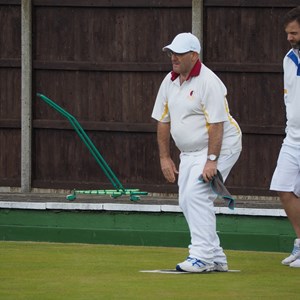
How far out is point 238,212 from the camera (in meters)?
13.5

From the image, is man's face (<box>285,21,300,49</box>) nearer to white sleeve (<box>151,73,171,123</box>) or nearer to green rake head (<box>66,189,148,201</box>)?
white sleeve (<box>151,73,171,123</box>)

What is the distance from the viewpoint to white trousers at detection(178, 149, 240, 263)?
34.6ft

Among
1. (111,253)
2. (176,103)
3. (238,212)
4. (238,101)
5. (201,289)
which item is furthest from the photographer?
(238,101)

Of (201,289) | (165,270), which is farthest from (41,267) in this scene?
(201,289)

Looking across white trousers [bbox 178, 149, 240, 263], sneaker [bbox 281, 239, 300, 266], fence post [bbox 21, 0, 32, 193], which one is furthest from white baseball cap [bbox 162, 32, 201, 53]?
fence post [bbox 21, 0, 32, 193]

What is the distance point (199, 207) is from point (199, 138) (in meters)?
0.47

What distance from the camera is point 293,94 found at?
36.0ft

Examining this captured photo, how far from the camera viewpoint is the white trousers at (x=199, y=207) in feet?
34.6

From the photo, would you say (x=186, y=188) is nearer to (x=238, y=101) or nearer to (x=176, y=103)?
(x=176, y=103)

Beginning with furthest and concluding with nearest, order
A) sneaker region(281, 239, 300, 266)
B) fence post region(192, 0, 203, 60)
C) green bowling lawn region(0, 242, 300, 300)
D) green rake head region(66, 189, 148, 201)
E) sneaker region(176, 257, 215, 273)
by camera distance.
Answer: fence post region(192, 0, 203, 60) < green rake head region(66, 189, 148, 201) < sneaker region(281, 239, 300, 266) < sneaker region(176, 257, 215, 273) < green bowling lawn region(0, 242, 300, 300)

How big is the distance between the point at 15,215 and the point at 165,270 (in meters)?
3.73

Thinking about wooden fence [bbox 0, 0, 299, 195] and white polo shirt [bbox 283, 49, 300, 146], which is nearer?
white polo shirt [bbox 283, 49, 300, 146]

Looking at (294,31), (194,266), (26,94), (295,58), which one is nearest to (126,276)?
(194,266)

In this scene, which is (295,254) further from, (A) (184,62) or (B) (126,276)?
(A) (184,62)
